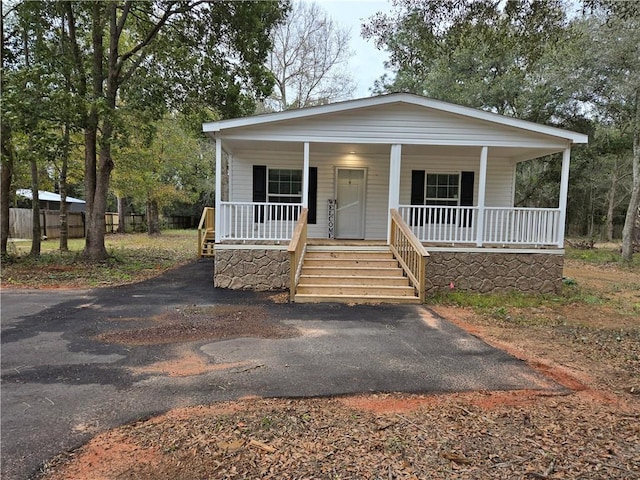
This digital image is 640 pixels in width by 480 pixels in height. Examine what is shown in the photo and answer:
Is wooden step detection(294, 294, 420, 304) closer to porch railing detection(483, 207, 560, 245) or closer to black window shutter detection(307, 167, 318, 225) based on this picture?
porch railing detection(483, 207, 560, 245)

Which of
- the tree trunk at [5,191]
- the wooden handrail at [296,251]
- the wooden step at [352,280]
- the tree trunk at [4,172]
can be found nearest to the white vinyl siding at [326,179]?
the wooden handrail at [296,251]

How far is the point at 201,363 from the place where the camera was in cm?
417

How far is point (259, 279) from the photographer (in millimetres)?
8453

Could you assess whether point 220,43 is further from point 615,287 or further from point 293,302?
point 615,287

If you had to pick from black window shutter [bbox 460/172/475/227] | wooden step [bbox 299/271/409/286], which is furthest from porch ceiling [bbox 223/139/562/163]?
wooden step [bbox 299/271/409/286]

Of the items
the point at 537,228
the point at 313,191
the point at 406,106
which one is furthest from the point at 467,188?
the point at 313,191

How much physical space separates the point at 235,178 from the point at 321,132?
2949 millimetres

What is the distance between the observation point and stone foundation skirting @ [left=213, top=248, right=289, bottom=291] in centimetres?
845

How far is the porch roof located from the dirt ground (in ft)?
19.0

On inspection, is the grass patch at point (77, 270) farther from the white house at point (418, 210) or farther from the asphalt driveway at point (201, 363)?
the white house at point (418, 210)

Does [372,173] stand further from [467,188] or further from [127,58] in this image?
[127,58]

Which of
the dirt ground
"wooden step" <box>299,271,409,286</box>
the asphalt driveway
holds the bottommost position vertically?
the asphalt driveway

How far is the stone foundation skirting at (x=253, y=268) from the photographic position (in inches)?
332

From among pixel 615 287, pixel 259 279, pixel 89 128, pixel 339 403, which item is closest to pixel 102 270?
pixel 89 128
